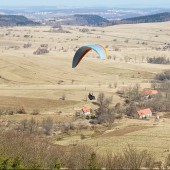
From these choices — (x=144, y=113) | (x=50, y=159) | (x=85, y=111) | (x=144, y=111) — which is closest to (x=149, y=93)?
(x=144, y=111)

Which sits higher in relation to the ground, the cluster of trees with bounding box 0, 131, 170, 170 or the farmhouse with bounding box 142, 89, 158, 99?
the cluster of trees with bounding box 0, 131, 170, 170

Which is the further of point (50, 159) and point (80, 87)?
point (80, 87)

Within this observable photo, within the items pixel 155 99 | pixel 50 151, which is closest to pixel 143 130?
pixel 155 99

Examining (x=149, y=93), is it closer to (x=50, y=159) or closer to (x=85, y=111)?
(x=85, y=111)

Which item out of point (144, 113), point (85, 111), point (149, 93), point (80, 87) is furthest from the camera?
point (80, 87)

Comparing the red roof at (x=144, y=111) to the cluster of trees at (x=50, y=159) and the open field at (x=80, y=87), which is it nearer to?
the open field at (x=80, y=87)

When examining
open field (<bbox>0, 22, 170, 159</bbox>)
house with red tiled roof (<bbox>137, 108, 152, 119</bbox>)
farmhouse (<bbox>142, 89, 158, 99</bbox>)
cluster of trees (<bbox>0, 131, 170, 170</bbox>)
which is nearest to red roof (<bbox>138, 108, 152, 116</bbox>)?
house with red tiled roof (<bbox>137, 108, 152, 119</bbox>)

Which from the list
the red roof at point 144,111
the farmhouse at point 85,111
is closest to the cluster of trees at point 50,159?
the farmhouse at point 85,111

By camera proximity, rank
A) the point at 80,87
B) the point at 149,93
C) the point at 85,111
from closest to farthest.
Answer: the point at 85,111 → the point at 149,93 → the point at 80,87

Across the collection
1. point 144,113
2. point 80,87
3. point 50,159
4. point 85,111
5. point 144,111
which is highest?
point 50,159

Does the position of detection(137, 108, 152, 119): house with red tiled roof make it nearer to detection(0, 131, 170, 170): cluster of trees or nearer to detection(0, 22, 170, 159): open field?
detection(0, 22, 170, 159): open field

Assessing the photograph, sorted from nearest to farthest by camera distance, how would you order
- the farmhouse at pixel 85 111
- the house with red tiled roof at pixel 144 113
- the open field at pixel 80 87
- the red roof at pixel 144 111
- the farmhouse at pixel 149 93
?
the open field at pixel 80 87 → the house with red tiled roof at pixel 144 113 → the red roof at pixel 144 111 → the farmhouse at pixel 85 111 → the farmhouse at pixel 149 93

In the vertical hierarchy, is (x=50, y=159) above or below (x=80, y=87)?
above
